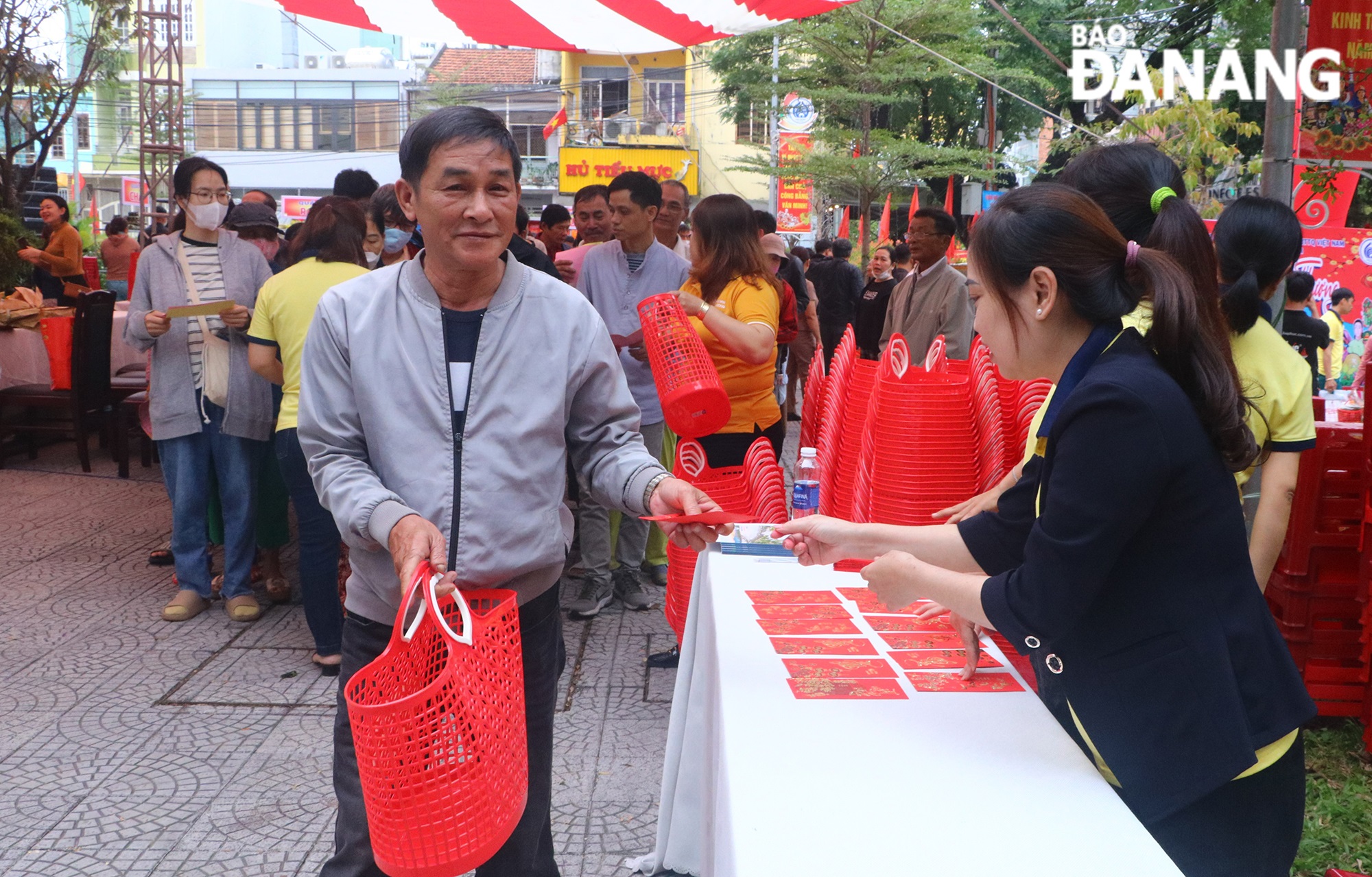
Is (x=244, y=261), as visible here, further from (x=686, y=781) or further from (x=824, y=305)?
(x=824, y=305)

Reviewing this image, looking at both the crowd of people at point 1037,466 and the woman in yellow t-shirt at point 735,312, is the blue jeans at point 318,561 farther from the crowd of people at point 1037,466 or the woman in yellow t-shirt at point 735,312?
the crowd of people at point 1037,466

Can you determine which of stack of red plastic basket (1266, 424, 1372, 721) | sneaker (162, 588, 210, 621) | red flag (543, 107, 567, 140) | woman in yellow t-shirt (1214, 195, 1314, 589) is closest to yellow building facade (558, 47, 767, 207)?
red flag (543, 107, 567, 140)

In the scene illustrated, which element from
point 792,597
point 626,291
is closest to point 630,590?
point 626,291

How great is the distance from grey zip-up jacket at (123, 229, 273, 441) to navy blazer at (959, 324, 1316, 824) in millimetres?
4174

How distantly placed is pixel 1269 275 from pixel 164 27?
17.0 meters

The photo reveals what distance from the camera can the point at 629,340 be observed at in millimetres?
5090

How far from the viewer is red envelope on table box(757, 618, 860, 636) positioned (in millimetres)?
2402

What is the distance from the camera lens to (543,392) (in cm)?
219

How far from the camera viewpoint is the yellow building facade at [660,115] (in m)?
39.5

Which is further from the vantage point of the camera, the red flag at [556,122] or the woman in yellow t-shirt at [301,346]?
the red flag at [556,122]

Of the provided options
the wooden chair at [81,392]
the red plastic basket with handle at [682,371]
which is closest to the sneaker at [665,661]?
the red plastic basket with handle at [682,371]

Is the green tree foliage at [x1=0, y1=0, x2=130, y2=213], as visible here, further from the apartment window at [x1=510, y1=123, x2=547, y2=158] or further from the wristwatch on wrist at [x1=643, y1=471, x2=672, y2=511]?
the apartment window at [x1=510, y1=123, x2=547, y2=158]

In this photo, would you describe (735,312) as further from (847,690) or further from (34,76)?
(34,76)

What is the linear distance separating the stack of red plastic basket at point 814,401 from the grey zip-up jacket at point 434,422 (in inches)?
58.8
